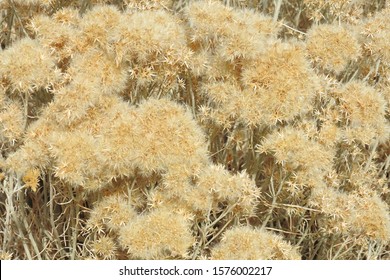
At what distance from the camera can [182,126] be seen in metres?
2.20

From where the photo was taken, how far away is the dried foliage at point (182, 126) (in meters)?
2.17

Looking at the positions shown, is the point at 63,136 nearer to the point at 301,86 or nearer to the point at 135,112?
the point at 135,112

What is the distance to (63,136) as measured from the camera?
7.24 feet

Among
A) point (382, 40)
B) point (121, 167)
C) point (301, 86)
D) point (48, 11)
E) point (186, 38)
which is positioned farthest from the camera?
point (48, 11)

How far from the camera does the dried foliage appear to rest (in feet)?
7.12

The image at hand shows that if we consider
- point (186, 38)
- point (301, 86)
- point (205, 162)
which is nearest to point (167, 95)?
point (186, 38)

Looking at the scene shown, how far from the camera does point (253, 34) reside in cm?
237

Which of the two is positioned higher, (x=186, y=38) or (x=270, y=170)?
(x=186, y=38)

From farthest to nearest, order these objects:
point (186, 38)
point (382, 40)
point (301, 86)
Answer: point (382, 40) → point (186, 38) → point (301, 86)

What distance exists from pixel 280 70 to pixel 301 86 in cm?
10

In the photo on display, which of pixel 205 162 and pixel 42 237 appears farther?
pixel 42 237

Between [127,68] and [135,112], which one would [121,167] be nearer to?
[135,112]

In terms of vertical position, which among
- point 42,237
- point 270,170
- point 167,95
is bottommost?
point 42,237

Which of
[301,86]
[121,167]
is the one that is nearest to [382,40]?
[301,86]
